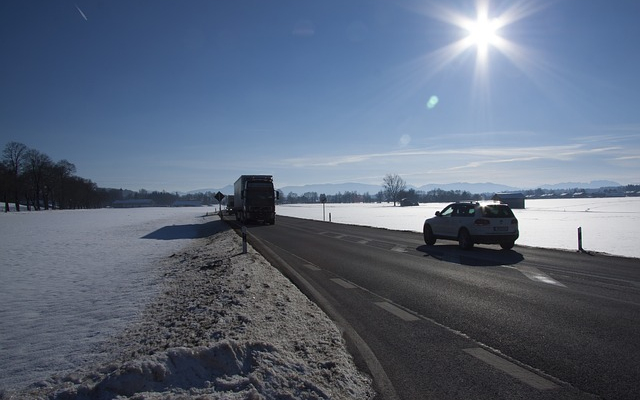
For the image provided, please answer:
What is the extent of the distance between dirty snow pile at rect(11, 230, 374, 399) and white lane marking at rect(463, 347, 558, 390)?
1.46 m

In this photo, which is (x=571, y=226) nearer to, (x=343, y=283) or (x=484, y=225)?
(x=484, y=225)

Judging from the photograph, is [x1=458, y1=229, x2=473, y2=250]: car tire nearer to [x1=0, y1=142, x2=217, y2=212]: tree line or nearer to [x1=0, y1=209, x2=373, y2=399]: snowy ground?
[x1=0, y1=209, x2=373, y2=399]: snowy ground

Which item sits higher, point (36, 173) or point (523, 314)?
point (36, 173)

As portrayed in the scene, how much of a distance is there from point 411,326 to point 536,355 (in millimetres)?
1733

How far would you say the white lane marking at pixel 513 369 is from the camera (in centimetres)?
389

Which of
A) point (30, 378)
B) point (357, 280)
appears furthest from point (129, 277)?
point (30, 378)

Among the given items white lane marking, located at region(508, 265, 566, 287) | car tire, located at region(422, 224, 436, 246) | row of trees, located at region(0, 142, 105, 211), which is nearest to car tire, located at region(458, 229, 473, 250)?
car tire, located at region(422, 224, 436, 246)

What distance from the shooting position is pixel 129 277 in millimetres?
10812

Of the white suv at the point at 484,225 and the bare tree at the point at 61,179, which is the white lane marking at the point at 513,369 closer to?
the white suv at the point at 484,225

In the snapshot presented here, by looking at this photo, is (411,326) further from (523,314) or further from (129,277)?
(129,277)

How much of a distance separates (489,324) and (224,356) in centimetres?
390

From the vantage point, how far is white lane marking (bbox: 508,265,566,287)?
9047 mm

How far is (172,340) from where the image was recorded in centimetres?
502

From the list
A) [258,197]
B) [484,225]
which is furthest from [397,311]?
[258,197]
